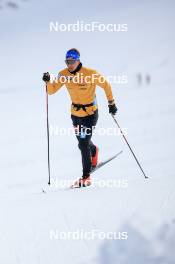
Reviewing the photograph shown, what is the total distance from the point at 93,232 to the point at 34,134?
1411cm

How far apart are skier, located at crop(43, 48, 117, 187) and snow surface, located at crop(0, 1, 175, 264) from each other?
2.29 feet

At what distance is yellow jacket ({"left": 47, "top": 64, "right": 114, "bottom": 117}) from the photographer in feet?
23.1

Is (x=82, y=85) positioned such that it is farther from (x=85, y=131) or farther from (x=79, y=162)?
(x=79, y=162)

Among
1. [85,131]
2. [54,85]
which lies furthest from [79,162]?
[54,85]

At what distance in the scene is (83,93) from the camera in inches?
284

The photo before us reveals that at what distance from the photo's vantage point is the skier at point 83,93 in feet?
23.1

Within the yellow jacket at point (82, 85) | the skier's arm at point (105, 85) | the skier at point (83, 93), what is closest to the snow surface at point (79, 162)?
the skier at point (83, 93)

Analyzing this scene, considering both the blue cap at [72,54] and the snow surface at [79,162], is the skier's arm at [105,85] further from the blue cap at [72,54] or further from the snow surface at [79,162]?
the snow surface at [79,162]

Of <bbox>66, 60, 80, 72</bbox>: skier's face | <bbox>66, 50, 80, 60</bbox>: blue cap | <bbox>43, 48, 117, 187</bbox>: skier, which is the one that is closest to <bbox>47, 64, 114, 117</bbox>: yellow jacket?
<bbox>43, 48, 117, 187</bbox>: skier

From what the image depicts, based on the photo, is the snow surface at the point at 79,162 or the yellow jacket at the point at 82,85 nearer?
the snow surface at the point at 79,162

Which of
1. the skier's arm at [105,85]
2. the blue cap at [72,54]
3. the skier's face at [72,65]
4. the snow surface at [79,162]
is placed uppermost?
the blue cap at [72,54]

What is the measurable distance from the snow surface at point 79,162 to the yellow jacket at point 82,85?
1.41m

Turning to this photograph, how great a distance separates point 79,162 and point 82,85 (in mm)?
8177

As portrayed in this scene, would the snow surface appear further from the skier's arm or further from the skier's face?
the skier's face
